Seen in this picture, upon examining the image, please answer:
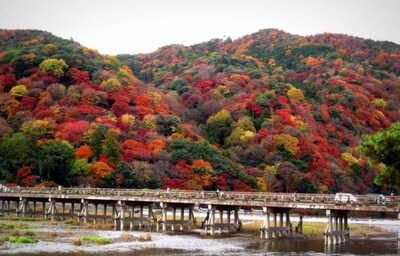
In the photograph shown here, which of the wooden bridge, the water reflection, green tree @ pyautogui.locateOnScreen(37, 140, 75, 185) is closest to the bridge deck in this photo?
the wooden bridge

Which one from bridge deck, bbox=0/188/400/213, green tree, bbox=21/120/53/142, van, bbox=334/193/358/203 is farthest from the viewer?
green tree, bbox=21/120/53/142

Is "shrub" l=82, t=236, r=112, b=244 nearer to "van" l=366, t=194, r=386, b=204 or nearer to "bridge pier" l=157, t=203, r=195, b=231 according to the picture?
"bridge pier" l=157, t=203, r=195, b=231

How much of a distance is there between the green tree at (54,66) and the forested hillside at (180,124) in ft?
0.79

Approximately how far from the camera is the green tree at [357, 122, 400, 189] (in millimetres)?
33688

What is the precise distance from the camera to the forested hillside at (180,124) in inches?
3428

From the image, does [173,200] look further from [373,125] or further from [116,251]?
[373,125]

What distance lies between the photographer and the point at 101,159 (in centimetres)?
8725

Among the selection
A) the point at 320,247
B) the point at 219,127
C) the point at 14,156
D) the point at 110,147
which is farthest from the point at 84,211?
the point at 219,127

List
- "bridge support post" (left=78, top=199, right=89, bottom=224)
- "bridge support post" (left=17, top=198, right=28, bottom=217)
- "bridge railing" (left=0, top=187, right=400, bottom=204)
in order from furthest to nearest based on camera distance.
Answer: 1. "bridge support post" (left=17, top=198, right=28, bottom=217)
2. "bridge support post" (left=78, top=199, right=89, bottom=224)
3. "bridge railing" (left=0, top=187, right=400, bottom=204)

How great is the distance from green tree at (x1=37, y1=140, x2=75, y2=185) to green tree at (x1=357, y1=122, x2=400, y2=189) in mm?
56789

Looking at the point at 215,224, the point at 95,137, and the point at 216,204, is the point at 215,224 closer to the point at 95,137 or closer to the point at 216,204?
the point at 216,204

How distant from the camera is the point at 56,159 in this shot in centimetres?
8388

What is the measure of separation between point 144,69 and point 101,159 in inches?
4305

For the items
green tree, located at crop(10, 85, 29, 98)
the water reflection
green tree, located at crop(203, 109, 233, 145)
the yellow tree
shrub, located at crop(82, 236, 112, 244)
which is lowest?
the water reflection
